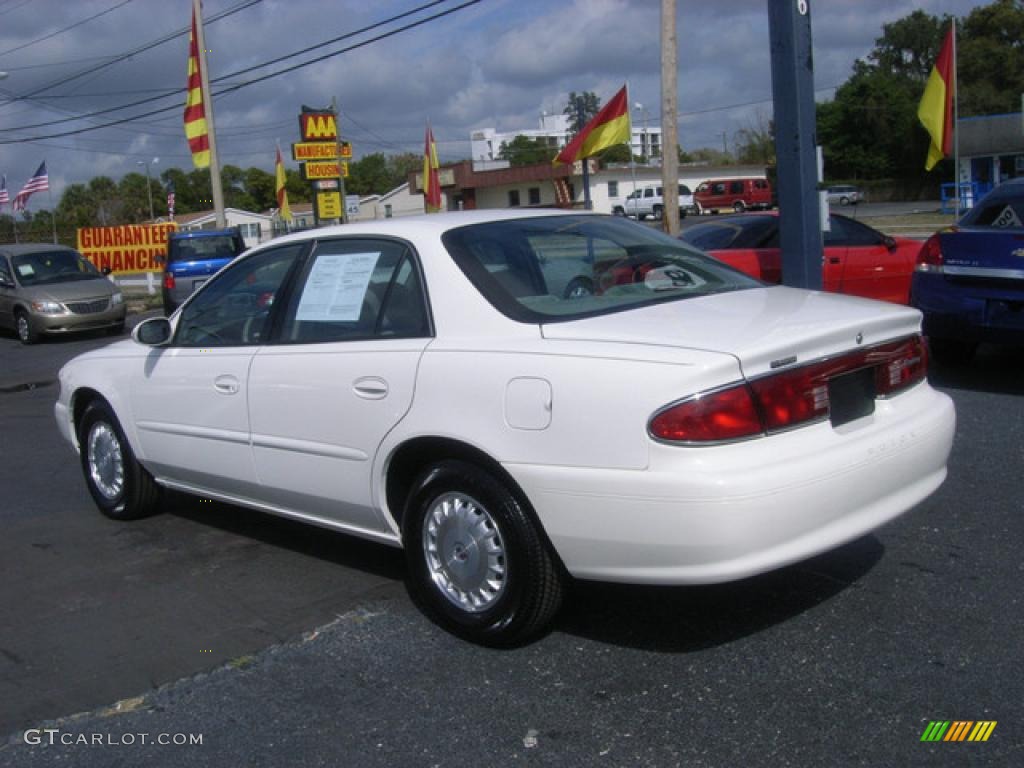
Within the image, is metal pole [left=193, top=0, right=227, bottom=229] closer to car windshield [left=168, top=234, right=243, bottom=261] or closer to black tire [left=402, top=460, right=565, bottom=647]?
car windshield [left=168, top=234, right=243, bottom=261]

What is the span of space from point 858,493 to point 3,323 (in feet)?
61.4

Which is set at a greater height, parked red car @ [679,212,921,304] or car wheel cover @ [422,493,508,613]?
parked red car @ [679,212,921,304]

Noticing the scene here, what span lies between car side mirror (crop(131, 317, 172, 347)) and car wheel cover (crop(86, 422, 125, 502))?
29.9 inches

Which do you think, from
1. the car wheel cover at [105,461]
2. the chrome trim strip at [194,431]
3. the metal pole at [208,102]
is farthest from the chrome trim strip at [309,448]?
the metal pole at [208,102]

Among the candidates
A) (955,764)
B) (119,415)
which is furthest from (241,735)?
(119,415)

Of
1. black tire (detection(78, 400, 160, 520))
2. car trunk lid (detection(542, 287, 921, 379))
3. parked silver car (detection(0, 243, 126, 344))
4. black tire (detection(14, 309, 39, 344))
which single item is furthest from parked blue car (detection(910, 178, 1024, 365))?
black tire (detection(14, 309, 39, 344))

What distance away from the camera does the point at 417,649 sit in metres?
4.08

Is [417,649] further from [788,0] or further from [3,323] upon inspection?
[3,323]

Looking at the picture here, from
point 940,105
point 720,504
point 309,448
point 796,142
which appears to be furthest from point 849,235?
point 720,504

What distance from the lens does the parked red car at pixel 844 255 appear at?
10727 mm

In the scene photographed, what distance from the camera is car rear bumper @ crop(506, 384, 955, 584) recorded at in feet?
11.1

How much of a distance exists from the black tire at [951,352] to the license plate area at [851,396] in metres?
5.29

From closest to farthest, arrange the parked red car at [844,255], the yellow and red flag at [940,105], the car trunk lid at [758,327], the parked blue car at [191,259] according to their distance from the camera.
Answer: the car trunk lid at [758,327] → the parked red car at [844,255] → the yellow and red flag at [940,105] → the parked blue car at [191,259]

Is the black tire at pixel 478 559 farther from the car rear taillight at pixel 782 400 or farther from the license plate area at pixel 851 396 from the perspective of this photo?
the license plate area at pixel 851 396
